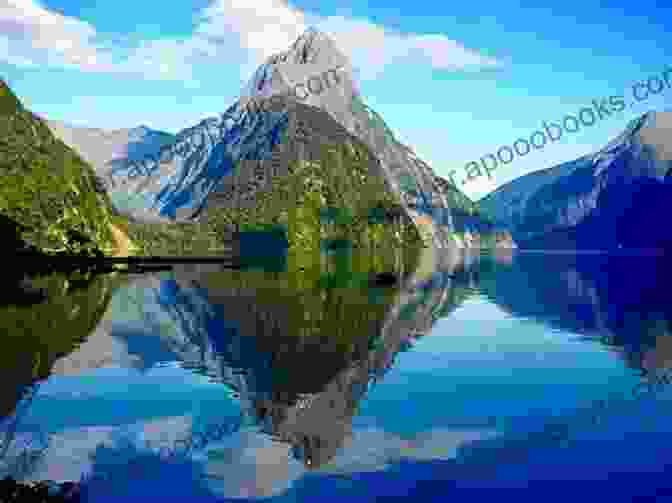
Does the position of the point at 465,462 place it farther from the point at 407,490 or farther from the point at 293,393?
the point at 293,393

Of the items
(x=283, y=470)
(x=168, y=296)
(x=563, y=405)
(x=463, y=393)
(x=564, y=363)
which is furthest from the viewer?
(x=168, y=296)

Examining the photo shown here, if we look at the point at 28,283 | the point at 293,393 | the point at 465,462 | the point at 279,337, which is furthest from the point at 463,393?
the point at 28,283

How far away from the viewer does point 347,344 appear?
2494 inches

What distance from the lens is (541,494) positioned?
27156 millimetres

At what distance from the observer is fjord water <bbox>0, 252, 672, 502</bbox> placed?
1142 inches

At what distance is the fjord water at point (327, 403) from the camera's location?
2902 cm

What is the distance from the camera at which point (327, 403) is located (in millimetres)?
41938

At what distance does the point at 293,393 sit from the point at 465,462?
1554cm

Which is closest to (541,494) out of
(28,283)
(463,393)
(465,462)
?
(465,462)

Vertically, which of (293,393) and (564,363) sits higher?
(564,363)

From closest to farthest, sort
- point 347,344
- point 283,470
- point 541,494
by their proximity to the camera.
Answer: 1. point 541,494
2. point 283,470
3. point 347,344

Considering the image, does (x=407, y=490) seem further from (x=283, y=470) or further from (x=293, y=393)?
(x=293, y=393)

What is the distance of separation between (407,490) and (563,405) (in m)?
18.8

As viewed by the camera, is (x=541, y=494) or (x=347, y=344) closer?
(x=541, y=494)
